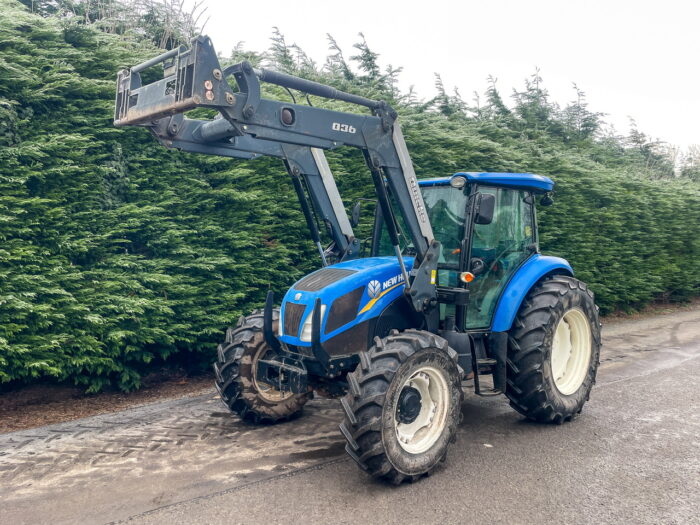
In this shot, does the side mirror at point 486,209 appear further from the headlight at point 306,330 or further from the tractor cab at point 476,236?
the headlight at point 306,330

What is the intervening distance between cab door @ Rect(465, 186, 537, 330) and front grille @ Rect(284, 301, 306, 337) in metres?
1.37

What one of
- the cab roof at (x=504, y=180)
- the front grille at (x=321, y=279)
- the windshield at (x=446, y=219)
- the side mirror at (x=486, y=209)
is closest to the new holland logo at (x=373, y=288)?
the front grille at (x=321, y=279)

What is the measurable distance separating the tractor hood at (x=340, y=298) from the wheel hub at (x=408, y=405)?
65 centimetres

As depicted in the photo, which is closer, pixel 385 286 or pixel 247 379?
pixel 385 286

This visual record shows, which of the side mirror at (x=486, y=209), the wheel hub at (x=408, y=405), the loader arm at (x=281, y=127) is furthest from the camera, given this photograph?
the side mirror at (x=486, y=209)

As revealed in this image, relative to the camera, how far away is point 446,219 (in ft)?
15.0

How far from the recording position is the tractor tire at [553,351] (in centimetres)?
439

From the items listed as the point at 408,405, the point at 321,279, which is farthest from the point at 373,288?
the point at 408,405

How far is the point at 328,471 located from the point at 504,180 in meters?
2.66

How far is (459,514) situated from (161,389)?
147 inches

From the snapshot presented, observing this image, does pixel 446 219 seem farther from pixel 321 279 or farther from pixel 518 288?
pixel 321 279

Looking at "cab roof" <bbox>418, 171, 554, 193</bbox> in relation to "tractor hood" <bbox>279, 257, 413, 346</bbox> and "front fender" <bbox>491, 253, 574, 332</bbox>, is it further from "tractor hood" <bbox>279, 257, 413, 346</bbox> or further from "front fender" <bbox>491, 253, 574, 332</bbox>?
"tractor hood" <bbox>279, 257, 413, 346</bbox>

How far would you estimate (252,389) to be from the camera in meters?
4.41

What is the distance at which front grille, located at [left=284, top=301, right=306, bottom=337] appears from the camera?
4.02 metres
